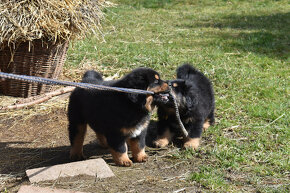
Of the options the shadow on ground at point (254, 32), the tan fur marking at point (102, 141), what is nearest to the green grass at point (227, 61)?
the shadow on ground at point (254, 32)

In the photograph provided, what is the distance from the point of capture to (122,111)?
429cm

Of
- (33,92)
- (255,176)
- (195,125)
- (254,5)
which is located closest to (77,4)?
(33,92)

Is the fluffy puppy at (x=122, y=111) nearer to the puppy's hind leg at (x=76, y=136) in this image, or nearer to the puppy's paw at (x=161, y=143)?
the puppy's hind leg at (x=76, y=136)

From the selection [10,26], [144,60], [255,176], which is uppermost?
[10,26]

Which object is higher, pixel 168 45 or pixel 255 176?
pixel 168 45

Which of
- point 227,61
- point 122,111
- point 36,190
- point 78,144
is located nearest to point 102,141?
point 78,144

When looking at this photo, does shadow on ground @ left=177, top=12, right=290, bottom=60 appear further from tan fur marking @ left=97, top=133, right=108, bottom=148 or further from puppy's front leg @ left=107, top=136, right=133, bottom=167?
puppy's front leg @ left=107, top=136, right=133, bottom=167

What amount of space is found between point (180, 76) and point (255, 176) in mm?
1896

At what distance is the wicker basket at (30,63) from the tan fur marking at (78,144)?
2.15 metres

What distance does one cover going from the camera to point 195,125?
17.0 feet

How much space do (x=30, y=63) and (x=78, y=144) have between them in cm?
244

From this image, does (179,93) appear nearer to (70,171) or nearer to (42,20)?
(70,171)

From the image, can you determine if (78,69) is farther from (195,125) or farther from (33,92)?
(195,125)

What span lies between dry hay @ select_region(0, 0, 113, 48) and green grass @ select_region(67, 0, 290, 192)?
0.67 metres
